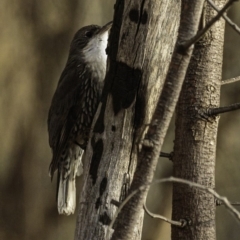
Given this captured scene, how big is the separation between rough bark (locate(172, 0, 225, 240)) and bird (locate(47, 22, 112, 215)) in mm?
694

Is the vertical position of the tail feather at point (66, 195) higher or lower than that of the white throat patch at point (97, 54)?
lower

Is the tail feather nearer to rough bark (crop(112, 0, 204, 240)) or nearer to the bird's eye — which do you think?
the bird's eye

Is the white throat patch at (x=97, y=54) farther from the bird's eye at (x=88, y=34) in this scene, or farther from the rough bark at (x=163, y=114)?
the rough bark at (x=163, y=114)

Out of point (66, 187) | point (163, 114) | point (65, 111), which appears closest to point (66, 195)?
point (66, 187)

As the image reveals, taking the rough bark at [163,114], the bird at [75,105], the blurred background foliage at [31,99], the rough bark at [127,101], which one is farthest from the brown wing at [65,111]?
the rough bark at [163,114]

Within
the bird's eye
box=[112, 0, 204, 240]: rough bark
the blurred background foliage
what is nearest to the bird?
the bird's eye

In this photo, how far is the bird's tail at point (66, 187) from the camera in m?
2.41

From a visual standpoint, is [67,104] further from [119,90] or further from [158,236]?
[158,236]

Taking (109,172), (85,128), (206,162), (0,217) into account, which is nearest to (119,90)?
(109,172)

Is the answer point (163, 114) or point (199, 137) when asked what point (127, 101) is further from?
point (163, 114)

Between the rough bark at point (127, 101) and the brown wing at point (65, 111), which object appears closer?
the rough bark at point (127, 101)

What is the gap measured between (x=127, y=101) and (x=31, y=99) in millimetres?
1415

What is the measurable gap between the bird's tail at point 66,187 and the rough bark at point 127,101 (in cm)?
81

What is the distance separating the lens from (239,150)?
3109 mm
